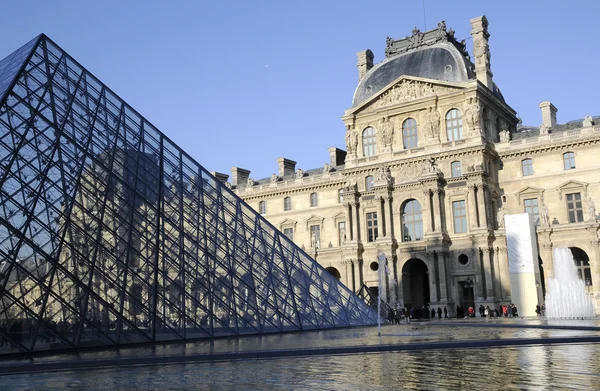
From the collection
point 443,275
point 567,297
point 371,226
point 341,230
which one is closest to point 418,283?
point 443,275

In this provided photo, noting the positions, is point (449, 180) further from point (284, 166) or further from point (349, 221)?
point (284, 166)

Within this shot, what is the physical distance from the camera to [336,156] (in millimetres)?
51562

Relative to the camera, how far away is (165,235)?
17219mm

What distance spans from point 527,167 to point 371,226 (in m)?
10.3

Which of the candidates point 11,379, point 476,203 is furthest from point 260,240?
point 476,203

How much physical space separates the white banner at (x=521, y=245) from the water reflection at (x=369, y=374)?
23.5 m

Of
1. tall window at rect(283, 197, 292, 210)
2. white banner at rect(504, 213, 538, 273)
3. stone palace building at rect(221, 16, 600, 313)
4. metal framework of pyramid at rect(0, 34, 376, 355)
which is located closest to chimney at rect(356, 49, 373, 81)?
stone palace building at rect(221, 16, 600, 313)

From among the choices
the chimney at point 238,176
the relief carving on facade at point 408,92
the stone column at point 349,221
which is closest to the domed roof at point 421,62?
the relief carving on facade at point 408,92

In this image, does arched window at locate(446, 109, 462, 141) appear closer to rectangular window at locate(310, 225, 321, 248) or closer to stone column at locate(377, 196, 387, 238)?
stone column at locate(377, 196, 387, 238)

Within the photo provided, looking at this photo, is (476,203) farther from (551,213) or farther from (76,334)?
(76,334)

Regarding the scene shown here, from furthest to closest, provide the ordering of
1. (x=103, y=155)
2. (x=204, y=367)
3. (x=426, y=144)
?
(x=426, y=144)
(x=103, y=155)
(x=204, y=367)

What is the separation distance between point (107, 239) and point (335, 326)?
8.75 m

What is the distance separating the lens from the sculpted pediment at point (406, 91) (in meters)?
40.2

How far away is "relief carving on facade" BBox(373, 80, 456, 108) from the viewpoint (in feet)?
133
